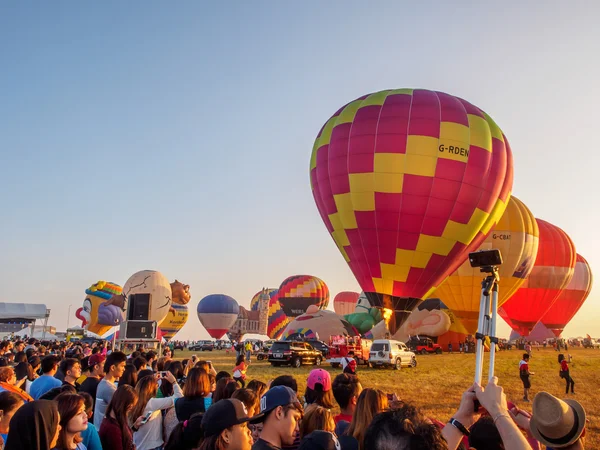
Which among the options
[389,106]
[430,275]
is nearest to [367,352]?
[430,275]

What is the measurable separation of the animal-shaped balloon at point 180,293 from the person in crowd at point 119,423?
5205cm

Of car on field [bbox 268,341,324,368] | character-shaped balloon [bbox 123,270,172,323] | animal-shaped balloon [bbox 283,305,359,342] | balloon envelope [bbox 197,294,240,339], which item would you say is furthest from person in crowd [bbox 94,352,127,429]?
balloon envelope [bbox 197,294,240,339]

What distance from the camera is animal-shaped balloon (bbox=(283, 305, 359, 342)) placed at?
3359cm

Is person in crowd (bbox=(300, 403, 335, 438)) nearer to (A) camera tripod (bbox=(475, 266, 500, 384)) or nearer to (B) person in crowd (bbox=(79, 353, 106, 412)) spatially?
(A) camera tripod (bbox=(475, 266, 500, 384))

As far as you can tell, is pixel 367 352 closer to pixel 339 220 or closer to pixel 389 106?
pixel 339 220

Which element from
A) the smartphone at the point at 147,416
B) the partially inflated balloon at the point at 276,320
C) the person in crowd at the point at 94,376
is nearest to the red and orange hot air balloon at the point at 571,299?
the partially inflated balloon at the point at 276,320

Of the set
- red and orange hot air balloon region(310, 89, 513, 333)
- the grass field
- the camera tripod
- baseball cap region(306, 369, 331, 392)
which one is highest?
red and orange hot air balloon region(310, 89, 513, 333)

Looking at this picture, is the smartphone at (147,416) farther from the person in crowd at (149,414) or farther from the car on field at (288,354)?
the car on field at (288,354)

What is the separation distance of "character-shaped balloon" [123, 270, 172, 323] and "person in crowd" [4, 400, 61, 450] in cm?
3699

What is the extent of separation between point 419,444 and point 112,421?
3.10 m

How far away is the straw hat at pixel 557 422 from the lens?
7.64ft

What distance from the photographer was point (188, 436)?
142 inches

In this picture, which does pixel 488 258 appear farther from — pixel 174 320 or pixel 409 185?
pixel 174 320

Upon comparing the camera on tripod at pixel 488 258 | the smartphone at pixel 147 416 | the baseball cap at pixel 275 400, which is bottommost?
the smartphone at pixel 147 416
